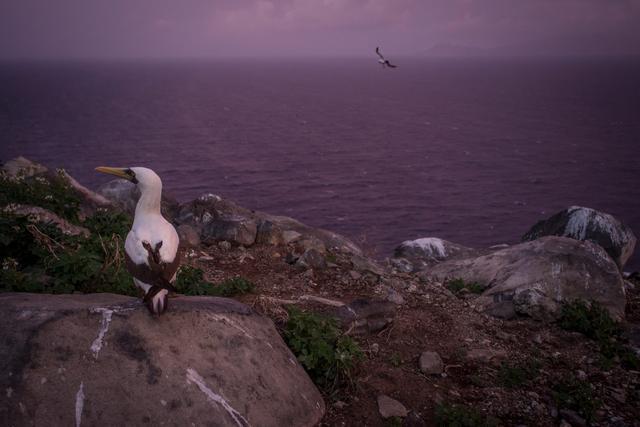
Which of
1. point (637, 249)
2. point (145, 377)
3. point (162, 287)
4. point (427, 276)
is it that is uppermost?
point (162, 287)

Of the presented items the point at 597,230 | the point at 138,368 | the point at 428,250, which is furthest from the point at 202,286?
the point at 597,230

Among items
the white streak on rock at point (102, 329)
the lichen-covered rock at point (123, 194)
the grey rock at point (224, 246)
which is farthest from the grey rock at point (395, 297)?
the lichen-covered rock at point (123, 194)

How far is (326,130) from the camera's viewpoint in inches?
3263

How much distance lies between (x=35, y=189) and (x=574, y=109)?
376ft

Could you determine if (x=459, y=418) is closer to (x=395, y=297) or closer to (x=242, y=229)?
(x=395, y=297)

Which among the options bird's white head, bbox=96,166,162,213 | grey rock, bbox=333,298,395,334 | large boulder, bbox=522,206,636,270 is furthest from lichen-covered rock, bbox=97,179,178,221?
large boulder, bbox=522,206,636,270

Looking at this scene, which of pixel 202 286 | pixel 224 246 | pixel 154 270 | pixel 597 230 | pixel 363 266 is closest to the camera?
pixel 154 270

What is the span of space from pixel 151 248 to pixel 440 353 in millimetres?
4866

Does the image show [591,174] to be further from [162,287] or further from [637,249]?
[162,287]

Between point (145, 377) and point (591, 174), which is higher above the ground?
point (145, 377)

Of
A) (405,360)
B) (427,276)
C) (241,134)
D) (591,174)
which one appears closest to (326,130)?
(241,134)

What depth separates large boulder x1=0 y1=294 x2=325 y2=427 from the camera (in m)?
5.00

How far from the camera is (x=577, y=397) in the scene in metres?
6.88

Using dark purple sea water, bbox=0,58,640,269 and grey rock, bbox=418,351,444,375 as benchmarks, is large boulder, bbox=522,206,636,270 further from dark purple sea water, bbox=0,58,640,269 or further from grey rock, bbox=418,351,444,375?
dark purple sea water, bbox=0,58,640,269
